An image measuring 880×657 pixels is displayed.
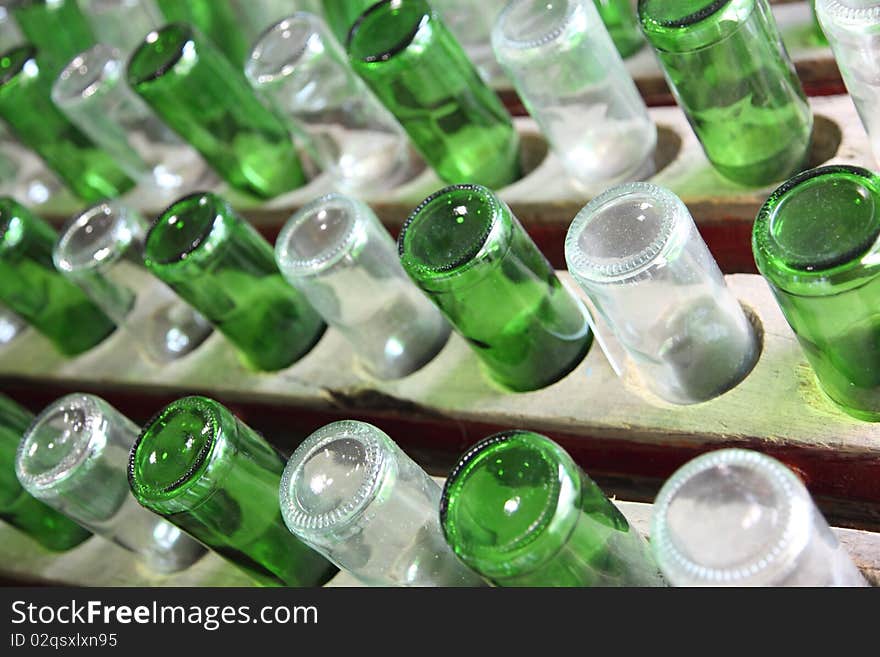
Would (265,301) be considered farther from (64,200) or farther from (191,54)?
(64,200)

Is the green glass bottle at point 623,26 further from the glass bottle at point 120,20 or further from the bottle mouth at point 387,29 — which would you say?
the glass bottle at point 120,20

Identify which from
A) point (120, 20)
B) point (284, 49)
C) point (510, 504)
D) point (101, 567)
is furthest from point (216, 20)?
point (510, 504)

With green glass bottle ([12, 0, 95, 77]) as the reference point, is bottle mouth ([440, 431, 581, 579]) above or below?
below

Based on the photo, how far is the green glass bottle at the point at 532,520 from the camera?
0.38 m

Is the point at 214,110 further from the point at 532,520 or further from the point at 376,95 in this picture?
the point at 532,520

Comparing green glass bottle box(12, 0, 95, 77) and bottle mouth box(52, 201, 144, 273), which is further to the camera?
green glass bottle box(12, 0, 95, 77)

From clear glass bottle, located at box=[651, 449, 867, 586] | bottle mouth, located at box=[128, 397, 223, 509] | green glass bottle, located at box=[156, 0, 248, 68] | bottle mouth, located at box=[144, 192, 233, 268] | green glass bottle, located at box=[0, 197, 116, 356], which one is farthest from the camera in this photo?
green glass bottle, located at box=[156, 0, 248, 68]

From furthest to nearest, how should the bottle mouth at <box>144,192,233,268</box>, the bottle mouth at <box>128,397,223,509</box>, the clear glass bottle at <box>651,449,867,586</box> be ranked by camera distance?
the bottle mouth at <box>144,192,233,268</box> < the bottle mouth at <box>128,397,223,509</box> < the clear glass bottle at <box>651,449,867,586</box>

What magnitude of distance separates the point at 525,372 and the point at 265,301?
16 centimetres

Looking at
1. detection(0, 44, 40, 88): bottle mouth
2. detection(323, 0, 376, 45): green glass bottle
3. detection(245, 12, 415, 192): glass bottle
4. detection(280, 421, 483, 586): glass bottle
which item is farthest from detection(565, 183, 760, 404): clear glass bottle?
detection(0, 44, 40, 88): bottle mouth

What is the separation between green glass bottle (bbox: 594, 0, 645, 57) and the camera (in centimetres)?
66

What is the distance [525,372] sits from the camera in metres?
0.53

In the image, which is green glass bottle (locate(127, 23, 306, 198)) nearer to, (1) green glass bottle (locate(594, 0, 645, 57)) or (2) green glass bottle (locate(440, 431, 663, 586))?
(1) green glass bottle (locate(594, 0, 645, 57))

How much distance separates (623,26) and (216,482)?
1.23ft
